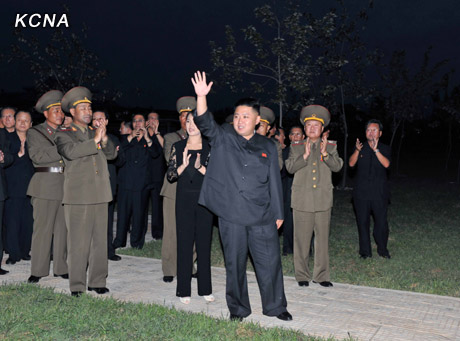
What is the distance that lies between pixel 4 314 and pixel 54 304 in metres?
0.51

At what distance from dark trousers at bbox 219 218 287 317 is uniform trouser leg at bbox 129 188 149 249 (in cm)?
423

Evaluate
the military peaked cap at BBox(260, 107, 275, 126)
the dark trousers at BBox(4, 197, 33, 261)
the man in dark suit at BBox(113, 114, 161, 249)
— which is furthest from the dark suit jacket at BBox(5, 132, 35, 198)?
the military peaked cap at BBox(260, 107, 275, 126)

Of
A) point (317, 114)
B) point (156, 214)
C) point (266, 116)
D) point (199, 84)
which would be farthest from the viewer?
point (156, 214)

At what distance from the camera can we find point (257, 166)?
4.92 meters

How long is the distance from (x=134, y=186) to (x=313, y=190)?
150 inches

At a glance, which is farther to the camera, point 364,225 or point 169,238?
point 364,225

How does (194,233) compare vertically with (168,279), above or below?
above

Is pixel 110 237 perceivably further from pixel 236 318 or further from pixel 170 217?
pixel 236 318

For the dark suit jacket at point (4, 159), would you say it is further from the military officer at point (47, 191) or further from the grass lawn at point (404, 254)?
the grass lawn at point (404, 254)

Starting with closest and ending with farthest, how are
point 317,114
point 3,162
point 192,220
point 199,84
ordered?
point 199,84 → point 192,220 → point 317,114 → point 3,162

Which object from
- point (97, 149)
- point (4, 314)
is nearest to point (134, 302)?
point (4, 314)

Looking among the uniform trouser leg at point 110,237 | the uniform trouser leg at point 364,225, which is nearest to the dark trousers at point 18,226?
the uniform trouser leg at point 110,237

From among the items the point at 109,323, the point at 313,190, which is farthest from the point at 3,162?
the point at 313,190

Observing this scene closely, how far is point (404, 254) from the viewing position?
28.6 feet
